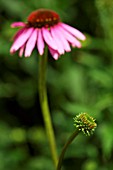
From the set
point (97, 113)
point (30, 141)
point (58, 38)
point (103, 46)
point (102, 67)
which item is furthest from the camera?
point (30, 141)

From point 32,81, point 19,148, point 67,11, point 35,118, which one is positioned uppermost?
point 67,11

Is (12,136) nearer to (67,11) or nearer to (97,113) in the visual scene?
(97,113)

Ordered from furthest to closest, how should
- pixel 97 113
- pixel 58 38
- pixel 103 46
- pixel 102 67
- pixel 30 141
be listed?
pixel 30 141
pixel 103 46
pixel 102 67
pixel 97 113
pixel 58 38

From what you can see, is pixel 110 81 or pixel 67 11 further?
pixel 67 11

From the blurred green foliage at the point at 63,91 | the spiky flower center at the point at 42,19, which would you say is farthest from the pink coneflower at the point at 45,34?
the blurred green foliage at the point at 63,91

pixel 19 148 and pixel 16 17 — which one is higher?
pixel 16 17

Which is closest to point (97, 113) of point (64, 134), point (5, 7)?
point (64, 134)

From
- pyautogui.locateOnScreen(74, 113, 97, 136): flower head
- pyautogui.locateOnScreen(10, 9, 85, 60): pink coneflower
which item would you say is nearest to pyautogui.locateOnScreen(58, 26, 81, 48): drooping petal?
pyautogui.locateOnScreen(10, 9, 85, 60): pink coneflower
